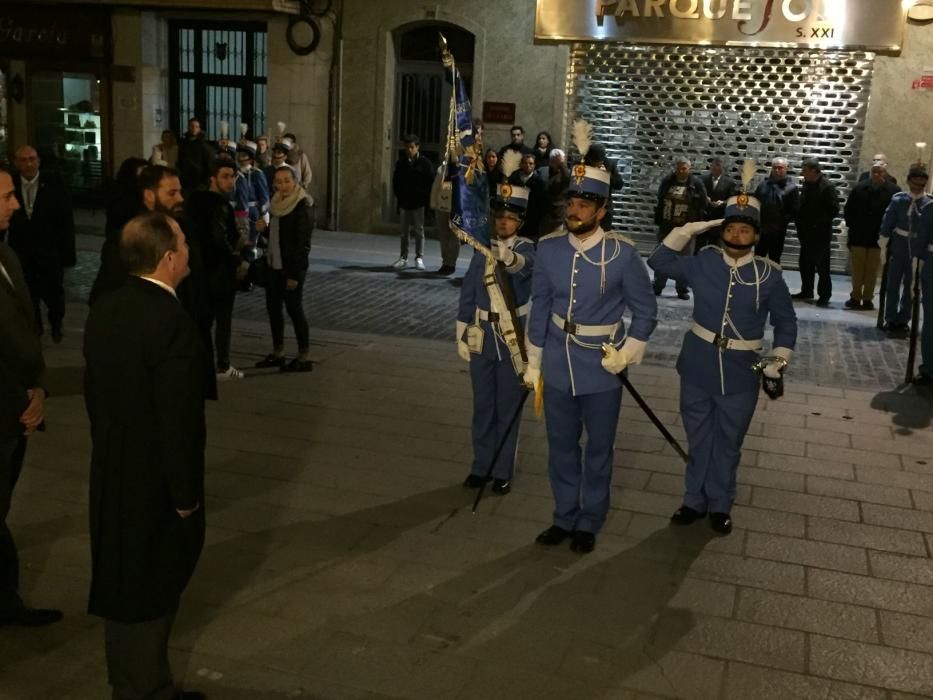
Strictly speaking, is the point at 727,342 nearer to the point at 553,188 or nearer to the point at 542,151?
the point at 553,188

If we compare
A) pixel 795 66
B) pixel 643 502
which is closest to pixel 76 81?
pixel 795 66

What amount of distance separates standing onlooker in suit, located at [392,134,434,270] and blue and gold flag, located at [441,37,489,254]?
826cm

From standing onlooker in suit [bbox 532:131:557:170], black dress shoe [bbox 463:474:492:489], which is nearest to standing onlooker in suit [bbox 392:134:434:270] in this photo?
standing onlooker in suit [bbox 532:131:557:170]

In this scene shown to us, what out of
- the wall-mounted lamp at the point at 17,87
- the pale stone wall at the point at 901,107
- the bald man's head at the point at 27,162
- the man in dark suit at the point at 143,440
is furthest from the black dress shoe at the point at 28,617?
the wall-mounted lamp at the point at 17,87

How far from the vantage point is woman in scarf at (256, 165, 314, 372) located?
877 centimetres

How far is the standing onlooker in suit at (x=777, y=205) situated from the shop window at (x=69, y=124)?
12.1m

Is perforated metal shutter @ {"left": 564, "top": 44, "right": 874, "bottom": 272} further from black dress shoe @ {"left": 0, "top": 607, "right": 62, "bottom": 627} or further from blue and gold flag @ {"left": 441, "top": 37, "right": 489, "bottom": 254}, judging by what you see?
black dress shoe @ {"left": 0, "top": 607, "right": 62, "bottom": 627}

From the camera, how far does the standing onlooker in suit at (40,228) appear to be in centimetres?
903

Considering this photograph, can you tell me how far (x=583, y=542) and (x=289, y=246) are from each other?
429 centimetres

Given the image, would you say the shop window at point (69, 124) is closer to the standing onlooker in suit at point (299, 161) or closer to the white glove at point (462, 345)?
the standing onlooker in suit at point (299, 161)

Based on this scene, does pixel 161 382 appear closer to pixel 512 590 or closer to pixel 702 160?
pixel 512 590

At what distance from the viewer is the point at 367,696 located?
162 inches

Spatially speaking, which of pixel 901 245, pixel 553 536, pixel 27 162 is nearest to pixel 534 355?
pixel 553 536

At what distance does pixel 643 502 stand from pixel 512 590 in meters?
1.51
